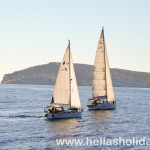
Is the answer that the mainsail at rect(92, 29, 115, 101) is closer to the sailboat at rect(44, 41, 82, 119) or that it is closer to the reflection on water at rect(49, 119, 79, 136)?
the sailboat at rect(44, 41, 82, 119)

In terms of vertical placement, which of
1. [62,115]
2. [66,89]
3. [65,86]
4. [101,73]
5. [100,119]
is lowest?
[100,119]

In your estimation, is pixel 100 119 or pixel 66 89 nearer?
pixel 66 89

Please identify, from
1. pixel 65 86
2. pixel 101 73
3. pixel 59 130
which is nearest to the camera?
pixel 59 130

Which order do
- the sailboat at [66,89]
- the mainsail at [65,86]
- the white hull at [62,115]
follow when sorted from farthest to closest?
the mainsail at [65,86] → the sailboat at [66,89] → the white hull at [62,115]

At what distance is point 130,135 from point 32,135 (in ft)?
45.5

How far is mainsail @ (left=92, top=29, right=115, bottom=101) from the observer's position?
88.3m

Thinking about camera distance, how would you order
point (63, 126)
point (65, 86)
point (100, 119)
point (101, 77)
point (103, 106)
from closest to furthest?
1. point (63, 126)
2. point (65, 86)
3. point (100, 119)
4. point (103, 106)
5. point (101, 77)

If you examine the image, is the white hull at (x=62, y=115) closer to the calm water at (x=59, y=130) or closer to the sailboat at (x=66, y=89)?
the sailboat at (x=66, y=89)

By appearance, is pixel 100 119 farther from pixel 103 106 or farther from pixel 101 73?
pixel 101 73

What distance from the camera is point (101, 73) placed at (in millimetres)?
88500

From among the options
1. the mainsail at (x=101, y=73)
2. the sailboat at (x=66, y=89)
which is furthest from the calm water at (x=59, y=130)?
the mainsail at (x=101, y=73)

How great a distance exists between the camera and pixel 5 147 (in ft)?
145

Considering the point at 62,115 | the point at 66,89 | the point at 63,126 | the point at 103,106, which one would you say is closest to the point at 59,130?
the point at 63,126

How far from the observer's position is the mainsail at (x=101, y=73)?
290 ft
